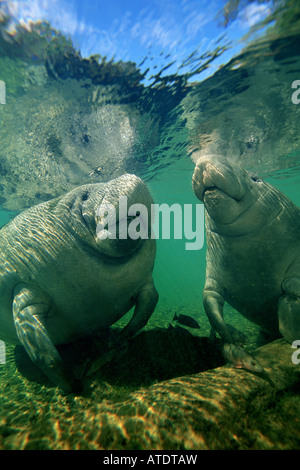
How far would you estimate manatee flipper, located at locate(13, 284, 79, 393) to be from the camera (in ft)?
8.43

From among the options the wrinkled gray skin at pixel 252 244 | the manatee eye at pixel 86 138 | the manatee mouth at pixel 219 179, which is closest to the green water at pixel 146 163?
the manatee eye at pixel 86 138

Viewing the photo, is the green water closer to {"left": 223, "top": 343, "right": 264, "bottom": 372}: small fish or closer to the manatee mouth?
{"left": 223, "top": 343, "right": 264, "bottom": 372}: small fish

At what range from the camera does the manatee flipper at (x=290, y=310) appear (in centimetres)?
297

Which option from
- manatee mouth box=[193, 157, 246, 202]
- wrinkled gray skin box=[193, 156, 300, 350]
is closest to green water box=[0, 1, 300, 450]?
wrinkled gray skin box=[193, 156, 300, 350]

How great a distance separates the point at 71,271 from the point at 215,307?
7.88 ft

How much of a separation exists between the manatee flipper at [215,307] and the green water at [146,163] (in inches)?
17.1

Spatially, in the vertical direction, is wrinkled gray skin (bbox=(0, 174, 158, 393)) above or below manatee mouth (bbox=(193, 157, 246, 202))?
below

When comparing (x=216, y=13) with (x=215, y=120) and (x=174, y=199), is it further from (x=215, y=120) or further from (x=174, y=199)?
(x=174, y=199)

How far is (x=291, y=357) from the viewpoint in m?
2.73

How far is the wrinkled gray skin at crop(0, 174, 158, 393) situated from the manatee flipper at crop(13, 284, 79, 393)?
0.01 metres

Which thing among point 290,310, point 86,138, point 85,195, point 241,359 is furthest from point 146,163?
point 241,359

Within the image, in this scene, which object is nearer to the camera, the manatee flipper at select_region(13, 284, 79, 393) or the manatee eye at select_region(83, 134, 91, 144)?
the manatee flipper at select_region(13, 284, 79, 393)

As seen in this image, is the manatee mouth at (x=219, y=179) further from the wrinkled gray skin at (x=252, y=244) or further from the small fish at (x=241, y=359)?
the small fish at (x=241, y=359)

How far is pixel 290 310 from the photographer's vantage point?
9.97 feet
